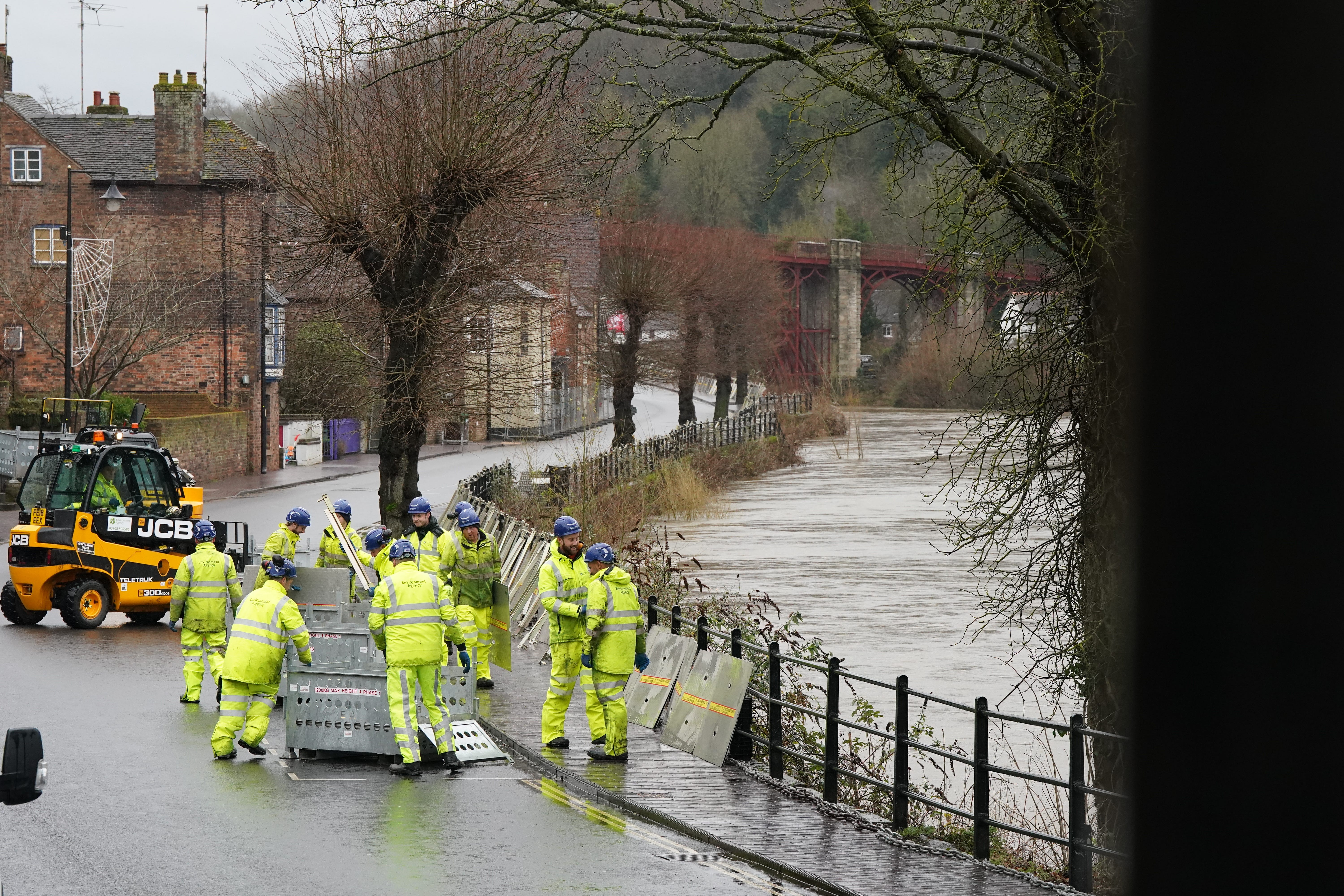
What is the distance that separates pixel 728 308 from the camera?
210 feet

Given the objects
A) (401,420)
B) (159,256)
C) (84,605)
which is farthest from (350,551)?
(159,256)

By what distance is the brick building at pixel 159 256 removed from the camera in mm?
46500

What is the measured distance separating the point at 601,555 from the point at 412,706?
1.88m

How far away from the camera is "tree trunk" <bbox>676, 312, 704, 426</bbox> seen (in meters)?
56.0

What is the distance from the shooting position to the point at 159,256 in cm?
4753

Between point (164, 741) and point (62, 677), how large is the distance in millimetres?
3810

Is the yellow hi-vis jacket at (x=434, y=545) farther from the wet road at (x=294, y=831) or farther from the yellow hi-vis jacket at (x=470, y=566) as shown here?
the wet road at (x=294, y=831)

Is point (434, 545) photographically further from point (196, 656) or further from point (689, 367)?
point (689, 367)

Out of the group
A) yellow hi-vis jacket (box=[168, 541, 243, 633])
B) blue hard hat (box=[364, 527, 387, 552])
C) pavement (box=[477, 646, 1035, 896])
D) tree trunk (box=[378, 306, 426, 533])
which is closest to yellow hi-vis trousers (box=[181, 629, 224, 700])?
yellow hi-vis jacket (box=[168, 541, 243, 633])

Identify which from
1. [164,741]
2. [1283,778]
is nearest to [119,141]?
[164,741]

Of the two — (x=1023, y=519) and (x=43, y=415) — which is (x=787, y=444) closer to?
(x=43, y=415)

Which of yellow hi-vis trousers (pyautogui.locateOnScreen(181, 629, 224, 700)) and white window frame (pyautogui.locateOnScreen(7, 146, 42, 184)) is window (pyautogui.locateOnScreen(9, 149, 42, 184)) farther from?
yellow hi-vis trousers (pyautogui.locateOnScreen(181, 629, 224, 700))

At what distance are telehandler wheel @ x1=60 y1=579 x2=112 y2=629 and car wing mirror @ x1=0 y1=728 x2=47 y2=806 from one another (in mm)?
15793

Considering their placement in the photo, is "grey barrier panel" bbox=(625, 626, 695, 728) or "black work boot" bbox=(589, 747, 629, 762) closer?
"black work boot" bbox=(589, 747, 629, 762)
